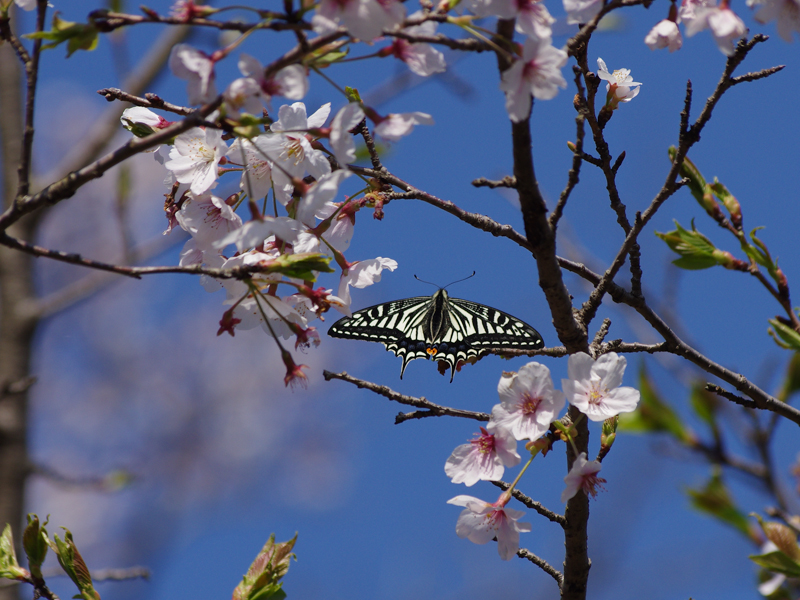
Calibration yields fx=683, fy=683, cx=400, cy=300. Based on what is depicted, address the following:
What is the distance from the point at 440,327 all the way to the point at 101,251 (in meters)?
9.38

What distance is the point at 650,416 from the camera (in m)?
2.63

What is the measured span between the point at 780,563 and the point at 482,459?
2.39 feet

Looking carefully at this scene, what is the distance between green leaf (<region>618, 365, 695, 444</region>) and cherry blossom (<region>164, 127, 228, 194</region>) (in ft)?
5.72

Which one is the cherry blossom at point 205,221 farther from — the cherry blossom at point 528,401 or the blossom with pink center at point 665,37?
the blossom with pink center at point 665,37

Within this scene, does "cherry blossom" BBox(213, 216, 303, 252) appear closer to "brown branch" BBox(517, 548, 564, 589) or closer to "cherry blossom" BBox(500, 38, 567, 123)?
"cherry blossom" BBox(500, 38, 567, 123)

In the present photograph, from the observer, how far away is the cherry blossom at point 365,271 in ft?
6.93

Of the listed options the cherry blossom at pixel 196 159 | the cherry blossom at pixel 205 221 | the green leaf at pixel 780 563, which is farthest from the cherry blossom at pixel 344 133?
the green leaf at pixel 780 563

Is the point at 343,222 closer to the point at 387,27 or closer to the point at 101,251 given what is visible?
the point at 387,27

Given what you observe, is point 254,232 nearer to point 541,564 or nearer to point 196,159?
point 196,159

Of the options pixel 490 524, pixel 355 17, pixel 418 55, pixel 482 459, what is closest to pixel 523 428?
pixel 482 459

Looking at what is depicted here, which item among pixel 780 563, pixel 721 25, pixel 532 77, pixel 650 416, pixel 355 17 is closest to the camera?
pixel 355 17

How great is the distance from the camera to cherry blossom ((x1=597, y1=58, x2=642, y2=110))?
2027mm

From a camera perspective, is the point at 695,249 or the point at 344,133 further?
the point at 695,249

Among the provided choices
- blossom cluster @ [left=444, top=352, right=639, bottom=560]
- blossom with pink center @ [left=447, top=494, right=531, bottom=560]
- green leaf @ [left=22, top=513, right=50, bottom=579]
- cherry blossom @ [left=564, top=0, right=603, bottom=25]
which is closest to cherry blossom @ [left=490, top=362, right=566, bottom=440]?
blossom cluster @ [left=444, top=352, right=639, bottom=560]
